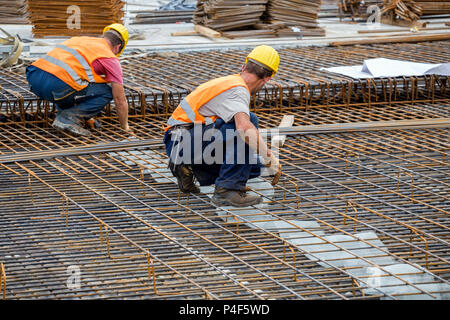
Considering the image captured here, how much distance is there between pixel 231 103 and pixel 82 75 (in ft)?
5.88

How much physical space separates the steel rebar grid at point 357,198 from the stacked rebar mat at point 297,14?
161 inches

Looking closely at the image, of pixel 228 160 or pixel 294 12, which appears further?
pixel 294 12

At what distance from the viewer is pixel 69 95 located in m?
5.66

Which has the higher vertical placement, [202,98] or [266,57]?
[266,57]

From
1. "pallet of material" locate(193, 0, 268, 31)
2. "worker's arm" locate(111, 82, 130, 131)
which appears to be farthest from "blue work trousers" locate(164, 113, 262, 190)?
"pallet of material" locate(193, 0, 268, 31)

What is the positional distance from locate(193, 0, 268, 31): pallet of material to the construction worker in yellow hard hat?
5.17 m

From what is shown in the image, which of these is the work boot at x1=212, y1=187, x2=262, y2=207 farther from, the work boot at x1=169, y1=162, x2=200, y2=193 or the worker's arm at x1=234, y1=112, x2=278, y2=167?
the worker's arm at x1=234, y1=112, x2=278, y2=167

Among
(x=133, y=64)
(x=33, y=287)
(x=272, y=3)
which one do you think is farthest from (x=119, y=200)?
(x=272, y=3)

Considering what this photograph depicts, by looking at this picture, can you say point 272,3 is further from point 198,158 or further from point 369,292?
point 369,292

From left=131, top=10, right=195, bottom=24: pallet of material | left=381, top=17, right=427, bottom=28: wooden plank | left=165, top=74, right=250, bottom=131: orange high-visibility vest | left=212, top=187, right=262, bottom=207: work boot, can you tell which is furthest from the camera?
left=131, top=10, right=195, bottom=24: pallet of material

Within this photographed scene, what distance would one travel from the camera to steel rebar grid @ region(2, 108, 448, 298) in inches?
155

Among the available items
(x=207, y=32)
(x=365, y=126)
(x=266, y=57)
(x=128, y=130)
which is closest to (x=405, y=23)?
(x=207, y=32)

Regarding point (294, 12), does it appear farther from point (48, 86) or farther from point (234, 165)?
point (234, 165)

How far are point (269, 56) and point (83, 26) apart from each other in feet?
16.8
